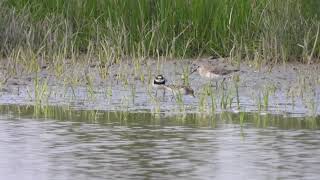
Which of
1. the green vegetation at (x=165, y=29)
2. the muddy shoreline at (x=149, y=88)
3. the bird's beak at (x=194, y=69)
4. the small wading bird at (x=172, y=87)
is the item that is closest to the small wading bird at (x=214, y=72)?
the bird's beak at (x=194, y=69)

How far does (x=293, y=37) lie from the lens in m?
12.4

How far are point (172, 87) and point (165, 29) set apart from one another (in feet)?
6.83

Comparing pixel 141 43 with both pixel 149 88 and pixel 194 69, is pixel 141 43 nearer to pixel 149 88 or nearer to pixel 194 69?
pixel 194 69

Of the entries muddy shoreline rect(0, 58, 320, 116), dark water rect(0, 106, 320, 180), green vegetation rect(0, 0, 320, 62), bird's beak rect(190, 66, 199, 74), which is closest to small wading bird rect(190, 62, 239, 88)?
bird's beak rect(190, 66, 199, 74)

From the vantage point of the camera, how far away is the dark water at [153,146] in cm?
667

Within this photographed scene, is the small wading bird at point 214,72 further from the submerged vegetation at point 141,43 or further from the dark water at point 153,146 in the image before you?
the dark water at point 153,146

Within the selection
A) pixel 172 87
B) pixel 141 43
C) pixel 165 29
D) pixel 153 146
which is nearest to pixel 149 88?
pixel 172 87

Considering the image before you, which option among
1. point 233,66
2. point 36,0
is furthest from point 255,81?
point 36,0

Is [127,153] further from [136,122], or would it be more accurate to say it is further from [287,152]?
[136,122]

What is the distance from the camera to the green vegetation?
1234 centimetres

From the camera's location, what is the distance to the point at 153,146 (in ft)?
25.3

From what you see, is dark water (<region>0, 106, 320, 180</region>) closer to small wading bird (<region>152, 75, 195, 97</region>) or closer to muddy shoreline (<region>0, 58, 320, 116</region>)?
muddy shoreline (<region>0, 58, 320, 116</region>)

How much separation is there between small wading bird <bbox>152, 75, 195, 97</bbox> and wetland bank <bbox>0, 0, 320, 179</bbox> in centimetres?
10

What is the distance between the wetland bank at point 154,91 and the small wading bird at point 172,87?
0.32 feet
